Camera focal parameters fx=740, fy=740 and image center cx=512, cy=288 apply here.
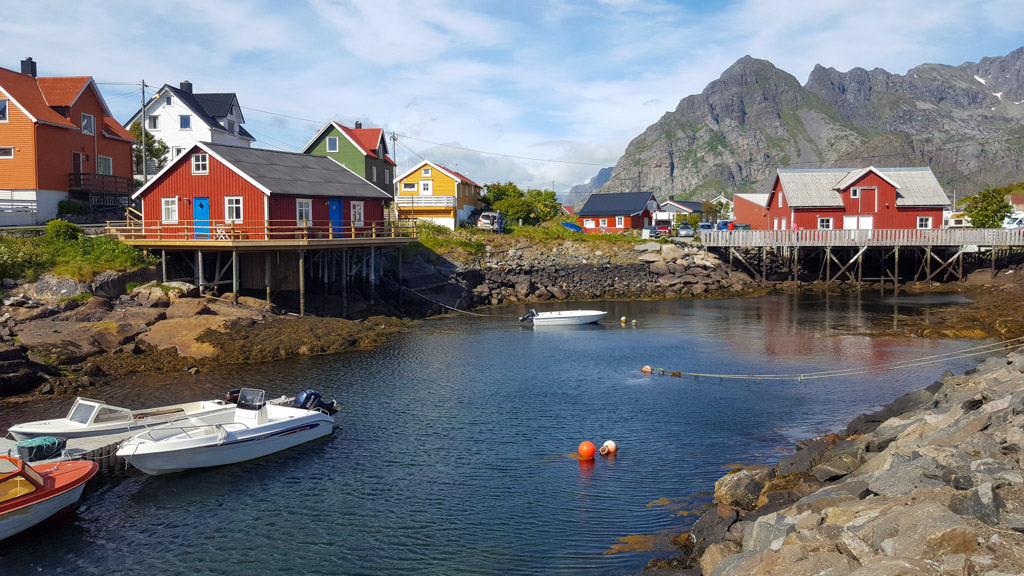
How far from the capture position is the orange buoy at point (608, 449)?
21.7m

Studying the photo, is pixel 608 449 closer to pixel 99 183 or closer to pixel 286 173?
pixel 286 173

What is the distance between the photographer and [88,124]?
169ft

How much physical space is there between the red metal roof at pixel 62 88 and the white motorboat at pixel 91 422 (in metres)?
36.1

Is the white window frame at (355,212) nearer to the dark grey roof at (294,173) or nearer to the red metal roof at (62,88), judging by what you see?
the dark grey roof at (294,173)

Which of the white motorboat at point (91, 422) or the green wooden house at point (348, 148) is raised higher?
the green wooden house at point (348, 148)

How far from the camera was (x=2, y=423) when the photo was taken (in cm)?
2377

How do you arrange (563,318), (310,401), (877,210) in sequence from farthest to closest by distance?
(877,210) → (563,318) → (310,401)

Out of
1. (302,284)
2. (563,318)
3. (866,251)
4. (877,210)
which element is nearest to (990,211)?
(877,210)

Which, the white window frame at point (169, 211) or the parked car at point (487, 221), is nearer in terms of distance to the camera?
the white window frame at point (169, 211)

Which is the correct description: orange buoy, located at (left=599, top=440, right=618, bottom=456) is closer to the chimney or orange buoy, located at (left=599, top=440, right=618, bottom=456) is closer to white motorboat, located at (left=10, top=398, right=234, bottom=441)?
white motorboat, located at (left=10, top=398, right=234, bottom=441)

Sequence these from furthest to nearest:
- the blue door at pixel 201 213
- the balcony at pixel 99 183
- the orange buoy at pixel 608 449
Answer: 1. the balcony at pixel 99 183
2. the blue door at pixel 201 213
3. the orange buoy at pixel 608 449

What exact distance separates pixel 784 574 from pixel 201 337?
3001 centimetres

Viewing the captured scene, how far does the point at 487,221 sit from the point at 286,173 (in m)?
31.3

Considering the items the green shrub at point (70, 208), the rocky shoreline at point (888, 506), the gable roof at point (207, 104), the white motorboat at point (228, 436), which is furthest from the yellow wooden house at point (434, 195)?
the rocky shoreline at point (888, 506)
